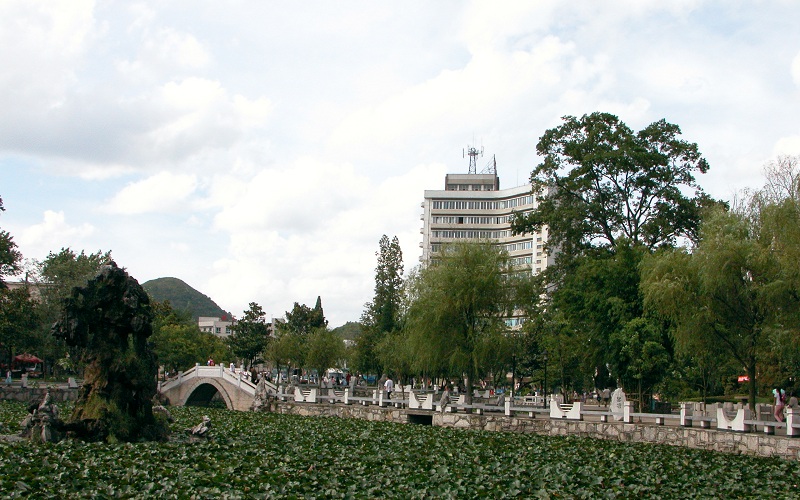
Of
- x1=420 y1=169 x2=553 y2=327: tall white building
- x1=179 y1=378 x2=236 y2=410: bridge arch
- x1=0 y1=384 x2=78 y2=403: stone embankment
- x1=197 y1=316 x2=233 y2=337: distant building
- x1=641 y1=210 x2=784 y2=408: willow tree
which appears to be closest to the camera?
x1=641 y1=210 x2=784 y2=408: willow tree

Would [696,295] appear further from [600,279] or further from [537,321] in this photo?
[537,321]

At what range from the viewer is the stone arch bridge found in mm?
45625

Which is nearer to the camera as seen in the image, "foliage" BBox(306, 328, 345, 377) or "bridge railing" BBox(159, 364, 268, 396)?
"bridge railing" BBox(159, 364, 268, 396)

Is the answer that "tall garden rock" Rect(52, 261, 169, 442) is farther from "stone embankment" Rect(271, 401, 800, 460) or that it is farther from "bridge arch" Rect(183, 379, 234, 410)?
"bridge arch" Rect(183, 379, 234, 410)

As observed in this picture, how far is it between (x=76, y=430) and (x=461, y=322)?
21473 mm

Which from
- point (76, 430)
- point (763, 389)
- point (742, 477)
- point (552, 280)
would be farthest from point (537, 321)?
point (76, 430)

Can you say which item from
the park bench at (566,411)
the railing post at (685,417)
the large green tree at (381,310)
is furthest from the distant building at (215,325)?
the railing post at (685,417)

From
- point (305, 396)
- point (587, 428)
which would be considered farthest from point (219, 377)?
point (587, 428)

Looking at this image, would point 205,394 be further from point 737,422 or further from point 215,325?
point 215,325

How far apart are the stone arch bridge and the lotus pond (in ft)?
63.9

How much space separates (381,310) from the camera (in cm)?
7156

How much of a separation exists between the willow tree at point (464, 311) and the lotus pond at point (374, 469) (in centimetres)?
1190

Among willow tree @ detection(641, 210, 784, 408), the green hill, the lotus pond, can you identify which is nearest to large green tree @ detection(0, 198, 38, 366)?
the lotus pond

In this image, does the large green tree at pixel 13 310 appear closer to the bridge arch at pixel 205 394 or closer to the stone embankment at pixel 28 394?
the stone embankment at pixel 28 394
